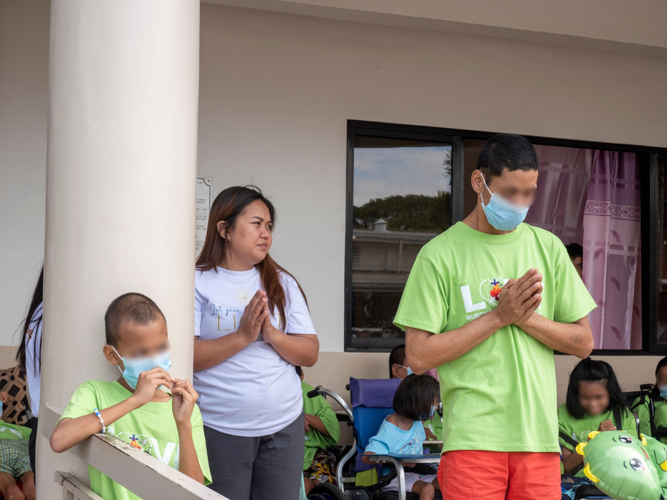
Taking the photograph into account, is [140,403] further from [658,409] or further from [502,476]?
[658,409]

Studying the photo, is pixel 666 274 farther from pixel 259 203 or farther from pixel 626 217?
pixel 259 203

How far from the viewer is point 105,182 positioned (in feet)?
5.86

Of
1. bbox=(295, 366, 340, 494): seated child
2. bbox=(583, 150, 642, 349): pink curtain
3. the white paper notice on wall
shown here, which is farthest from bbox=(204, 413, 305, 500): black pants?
bbox=(583, 150, 642, 349): pink curtain

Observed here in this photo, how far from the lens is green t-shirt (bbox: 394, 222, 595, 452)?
175cm

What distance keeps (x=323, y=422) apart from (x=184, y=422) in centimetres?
257

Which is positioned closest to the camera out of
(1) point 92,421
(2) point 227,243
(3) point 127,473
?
(3) point 127,473

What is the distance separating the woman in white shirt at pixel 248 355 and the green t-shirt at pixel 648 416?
2.80 m

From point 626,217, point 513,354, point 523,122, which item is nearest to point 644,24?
point 523,122

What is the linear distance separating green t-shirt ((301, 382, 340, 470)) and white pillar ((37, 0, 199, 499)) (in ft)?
7.55

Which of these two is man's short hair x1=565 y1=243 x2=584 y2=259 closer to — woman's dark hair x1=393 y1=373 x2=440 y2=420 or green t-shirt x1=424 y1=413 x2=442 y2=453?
green t-shirt x1=424 y1=413 x2=442 y2=453

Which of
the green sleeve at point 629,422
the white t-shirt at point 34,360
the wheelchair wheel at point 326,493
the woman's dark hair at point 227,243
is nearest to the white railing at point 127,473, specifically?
the white t-shirt at point 34,360

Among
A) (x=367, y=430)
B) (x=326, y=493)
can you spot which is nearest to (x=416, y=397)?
(x=367, y=430)

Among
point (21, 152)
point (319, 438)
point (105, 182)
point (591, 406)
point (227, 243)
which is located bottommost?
point (319, 438)

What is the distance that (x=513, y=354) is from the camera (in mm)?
1785
